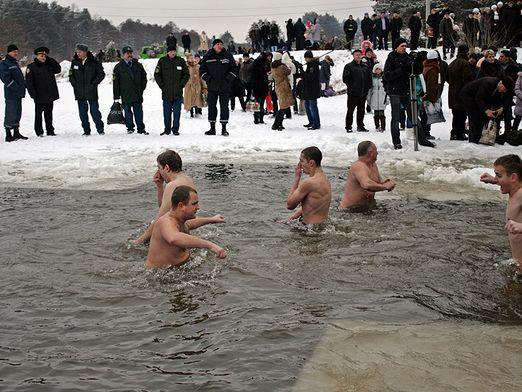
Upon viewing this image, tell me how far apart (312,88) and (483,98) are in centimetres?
412

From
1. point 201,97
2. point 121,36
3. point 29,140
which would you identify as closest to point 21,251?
point 29,140

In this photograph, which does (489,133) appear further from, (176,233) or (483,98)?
(176,233)

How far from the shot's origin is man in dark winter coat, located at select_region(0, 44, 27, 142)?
1389 cm

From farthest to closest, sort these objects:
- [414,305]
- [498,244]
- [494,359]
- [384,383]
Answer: [498,244] < [414,305] < [494,359] < [384,383]

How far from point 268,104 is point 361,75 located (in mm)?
5794

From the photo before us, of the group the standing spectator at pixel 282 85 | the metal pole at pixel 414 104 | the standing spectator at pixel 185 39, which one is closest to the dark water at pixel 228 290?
the metal pole at pixel 414 104

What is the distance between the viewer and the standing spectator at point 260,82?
16.8 m

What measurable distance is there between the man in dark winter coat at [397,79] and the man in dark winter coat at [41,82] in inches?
284

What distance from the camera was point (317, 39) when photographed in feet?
108

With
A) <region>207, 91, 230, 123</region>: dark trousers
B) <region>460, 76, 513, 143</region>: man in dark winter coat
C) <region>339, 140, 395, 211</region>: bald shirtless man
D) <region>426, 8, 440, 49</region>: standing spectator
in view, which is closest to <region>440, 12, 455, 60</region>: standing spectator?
<region>426, 8, 440, 49</region>: standing spectator

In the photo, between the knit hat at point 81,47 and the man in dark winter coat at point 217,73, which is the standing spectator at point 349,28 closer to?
the man in dark winter coat at point 217,73

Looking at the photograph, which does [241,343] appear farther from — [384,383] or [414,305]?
[414,305]

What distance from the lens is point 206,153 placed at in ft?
42.9

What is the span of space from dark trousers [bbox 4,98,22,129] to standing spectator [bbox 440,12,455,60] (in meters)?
16.1
